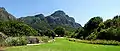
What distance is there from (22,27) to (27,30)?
1.89 m

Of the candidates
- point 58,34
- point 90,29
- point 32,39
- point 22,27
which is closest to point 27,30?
point 22,27

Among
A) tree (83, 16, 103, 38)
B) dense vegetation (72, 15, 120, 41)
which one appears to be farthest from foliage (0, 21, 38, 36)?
tree (83, 16, 103, 38)

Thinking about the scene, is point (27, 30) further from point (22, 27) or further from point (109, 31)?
point (109, 31)

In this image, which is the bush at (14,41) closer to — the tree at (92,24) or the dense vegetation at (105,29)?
the dense vegetation at (105,29)

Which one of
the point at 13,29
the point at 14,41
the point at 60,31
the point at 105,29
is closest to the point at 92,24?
the point at 105,29

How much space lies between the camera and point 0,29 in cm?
5069

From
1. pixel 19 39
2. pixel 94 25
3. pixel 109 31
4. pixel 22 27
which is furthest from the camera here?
pixel 94 25

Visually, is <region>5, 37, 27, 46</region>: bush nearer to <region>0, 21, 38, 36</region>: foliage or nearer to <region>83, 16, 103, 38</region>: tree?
<region>0, 21, 38, 36</region>: foliage

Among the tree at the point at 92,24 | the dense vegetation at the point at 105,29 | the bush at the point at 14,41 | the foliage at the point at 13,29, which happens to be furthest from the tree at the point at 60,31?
the bush at the point at 14,41

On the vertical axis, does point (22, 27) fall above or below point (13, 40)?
above

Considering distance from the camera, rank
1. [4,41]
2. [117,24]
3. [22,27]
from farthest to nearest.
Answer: [22,27] < [117,24] < [4,41]

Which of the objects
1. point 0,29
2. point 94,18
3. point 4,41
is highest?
point 94,18

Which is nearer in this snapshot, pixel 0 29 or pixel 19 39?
pixel 19 39

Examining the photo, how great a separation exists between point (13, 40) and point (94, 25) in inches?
1444
